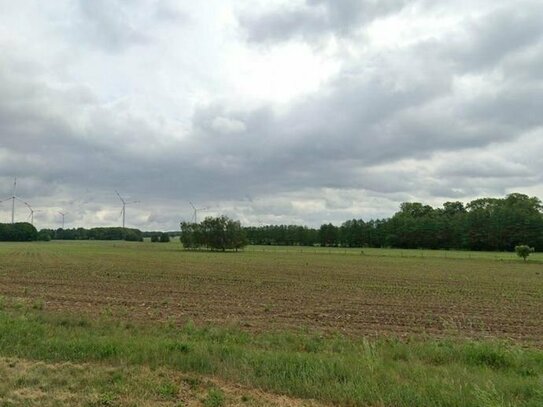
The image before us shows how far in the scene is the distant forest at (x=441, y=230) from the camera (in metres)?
121

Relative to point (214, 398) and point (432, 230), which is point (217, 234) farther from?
point (214, 398)

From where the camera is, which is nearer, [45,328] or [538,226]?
[45,328]

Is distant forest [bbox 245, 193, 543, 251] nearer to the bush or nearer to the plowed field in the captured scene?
the bush

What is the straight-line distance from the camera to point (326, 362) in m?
8.30

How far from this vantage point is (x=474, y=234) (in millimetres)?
126938

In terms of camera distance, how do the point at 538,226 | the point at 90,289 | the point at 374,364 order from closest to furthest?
the point at 374,364
the point at 90,289
the point at 538,226

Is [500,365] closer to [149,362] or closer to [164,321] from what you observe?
[149,362]

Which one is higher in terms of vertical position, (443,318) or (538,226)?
(538,226)

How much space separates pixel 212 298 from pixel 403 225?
420 ft

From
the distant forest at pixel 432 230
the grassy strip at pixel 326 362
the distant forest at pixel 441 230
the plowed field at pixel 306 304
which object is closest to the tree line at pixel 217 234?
the distant forest at pixel 432 230

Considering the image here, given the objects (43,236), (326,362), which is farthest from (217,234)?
(326,362)

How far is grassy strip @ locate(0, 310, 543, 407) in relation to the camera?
668cm

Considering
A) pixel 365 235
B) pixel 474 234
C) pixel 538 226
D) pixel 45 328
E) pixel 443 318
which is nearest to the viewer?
pixel 45 328

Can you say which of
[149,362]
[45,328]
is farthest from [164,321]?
[149,362]
